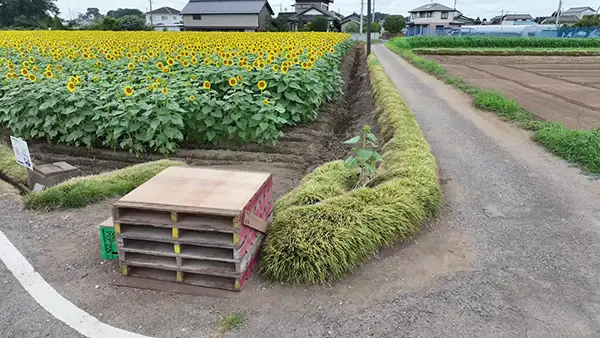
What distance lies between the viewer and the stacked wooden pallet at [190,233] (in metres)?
3.35

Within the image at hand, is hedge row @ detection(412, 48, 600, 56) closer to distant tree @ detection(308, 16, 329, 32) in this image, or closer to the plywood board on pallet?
distant tree @ detection(308, 16, 329, 32)

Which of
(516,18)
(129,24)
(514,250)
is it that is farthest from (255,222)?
(516,18)

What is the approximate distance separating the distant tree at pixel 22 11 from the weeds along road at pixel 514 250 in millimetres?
61797

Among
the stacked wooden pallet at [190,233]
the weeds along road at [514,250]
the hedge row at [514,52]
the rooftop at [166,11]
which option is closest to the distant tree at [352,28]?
the hedge row at [514,52]

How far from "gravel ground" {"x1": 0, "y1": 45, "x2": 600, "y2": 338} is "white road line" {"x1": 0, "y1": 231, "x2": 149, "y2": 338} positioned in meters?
0.05

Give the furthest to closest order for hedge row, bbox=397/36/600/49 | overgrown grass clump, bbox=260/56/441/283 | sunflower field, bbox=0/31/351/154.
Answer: hedge row, bbox=397/36/600/49, sunflower field, bbox=0/31/351/154, overgrown grass clump, bbox=260/56/441/283

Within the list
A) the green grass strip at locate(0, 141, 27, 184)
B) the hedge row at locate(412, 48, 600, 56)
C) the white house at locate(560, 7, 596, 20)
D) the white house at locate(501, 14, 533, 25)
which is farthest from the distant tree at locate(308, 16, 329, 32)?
the white house at locate(560, 7, 596, 20)

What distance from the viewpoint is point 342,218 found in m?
4.08

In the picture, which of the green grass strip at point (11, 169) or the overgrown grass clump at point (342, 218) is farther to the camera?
the green grass strip at point (11, 169)

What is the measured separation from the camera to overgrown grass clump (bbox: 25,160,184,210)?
17.0ft

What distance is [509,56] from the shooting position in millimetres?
35094

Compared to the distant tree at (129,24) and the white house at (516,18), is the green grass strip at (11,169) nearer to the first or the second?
the distant tree at (129,24)

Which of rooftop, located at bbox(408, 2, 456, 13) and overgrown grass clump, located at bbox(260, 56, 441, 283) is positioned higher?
rooftop, located at bbox(408, 2, 456, 13)

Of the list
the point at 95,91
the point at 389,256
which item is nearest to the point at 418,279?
the point at 389,256
